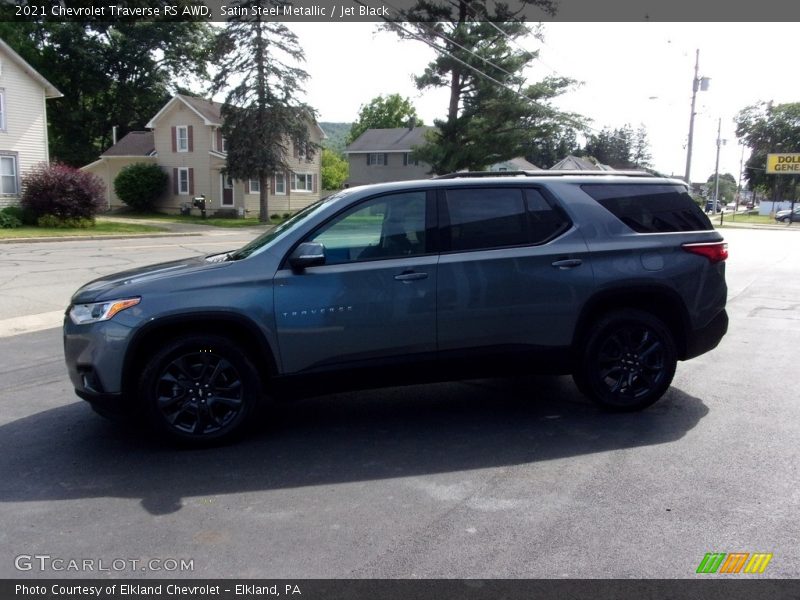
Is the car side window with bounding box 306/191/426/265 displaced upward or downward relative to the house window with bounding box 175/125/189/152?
downward

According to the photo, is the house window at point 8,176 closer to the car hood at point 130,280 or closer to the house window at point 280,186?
the house window at point 280,186

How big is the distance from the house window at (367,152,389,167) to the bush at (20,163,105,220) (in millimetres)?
35304

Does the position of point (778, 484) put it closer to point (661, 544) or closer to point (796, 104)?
point (661, 544)

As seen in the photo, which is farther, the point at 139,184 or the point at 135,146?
the point at 135,146

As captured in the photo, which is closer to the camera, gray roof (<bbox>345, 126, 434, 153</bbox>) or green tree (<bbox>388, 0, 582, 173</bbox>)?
green tree (<bbox>388, 0, 582, 173</bbox>)

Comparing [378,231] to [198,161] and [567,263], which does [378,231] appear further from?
[198,161]

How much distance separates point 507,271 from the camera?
5125 mm

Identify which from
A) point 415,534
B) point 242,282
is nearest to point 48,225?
point 242,282

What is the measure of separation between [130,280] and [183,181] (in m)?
41.3

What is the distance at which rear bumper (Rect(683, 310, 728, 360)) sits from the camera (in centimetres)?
562

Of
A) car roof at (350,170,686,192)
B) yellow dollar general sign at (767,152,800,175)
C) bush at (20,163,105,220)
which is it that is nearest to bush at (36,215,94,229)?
bush at (20,163,105,220)

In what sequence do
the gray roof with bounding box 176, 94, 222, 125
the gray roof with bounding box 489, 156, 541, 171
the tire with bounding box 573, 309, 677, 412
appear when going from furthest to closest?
1. the gray roof with bounding box 176, 94, 222, 125
2. the gray roof with bounding box 489, 156, 541, 171
3. the tire with bounding box 573, 309, 677, 412

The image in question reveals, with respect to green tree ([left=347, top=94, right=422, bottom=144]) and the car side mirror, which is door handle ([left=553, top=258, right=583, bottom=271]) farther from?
green tree ([left=347, top=94, right=422, bottom=144])

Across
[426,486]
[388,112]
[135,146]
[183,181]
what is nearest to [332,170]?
[388,112]
